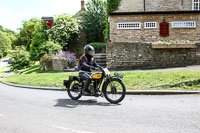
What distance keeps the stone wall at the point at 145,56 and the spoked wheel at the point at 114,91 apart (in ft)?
31.4

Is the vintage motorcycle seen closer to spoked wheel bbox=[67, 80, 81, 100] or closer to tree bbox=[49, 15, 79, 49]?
spoked wheel bbox=[67, 80, 81, 100]

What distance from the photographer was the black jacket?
711cm

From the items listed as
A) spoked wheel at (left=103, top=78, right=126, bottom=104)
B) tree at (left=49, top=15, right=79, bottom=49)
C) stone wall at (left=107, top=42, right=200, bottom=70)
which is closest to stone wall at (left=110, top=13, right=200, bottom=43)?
stone wall at (left=107, top=42, right=200, bottom=70)

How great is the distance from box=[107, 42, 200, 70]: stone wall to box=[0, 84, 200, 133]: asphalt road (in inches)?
352

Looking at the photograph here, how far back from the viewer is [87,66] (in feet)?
23.0

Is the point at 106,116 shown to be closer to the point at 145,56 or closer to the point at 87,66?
the point at 87,66

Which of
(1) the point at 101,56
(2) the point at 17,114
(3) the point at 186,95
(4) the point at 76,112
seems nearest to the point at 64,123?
(4) the point at 76,112

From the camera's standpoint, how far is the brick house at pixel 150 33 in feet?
52.3

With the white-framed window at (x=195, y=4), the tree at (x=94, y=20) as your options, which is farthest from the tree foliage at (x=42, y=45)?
the white-framed window at (x=195, y=4)

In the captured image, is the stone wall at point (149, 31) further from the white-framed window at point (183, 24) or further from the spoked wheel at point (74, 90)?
the spoked wheel at point (74, 90)

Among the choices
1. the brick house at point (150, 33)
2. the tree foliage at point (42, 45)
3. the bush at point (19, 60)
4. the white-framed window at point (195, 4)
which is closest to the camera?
the brick house at point (150, 33)

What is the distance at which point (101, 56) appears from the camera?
1952 centimetres

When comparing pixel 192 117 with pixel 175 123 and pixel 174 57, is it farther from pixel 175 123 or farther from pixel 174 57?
pixel 174 57

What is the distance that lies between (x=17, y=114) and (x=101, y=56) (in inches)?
552
